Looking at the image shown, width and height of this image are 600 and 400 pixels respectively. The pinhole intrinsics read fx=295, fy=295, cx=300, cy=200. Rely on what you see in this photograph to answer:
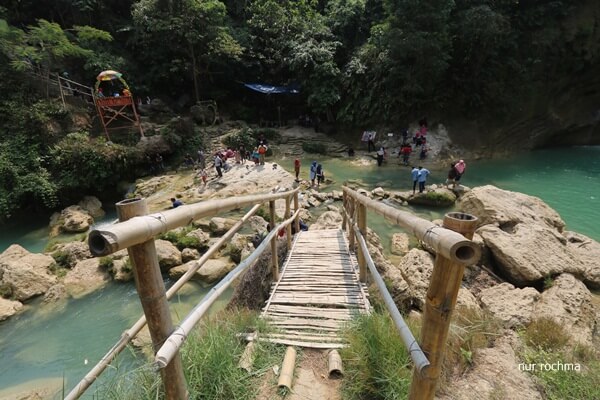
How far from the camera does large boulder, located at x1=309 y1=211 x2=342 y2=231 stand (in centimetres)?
868

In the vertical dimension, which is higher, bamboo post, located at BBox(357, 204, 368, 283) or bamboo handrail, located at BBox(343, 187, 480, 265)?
bamboo handrail, located at BBox(343, 187, 480, 265)

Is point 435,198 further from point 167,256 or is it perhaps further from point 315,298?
point 167,256

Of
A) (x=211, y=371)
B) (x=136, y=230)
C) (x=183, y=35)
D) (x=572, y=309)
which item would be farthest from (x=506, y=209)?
(x=183, y=35)

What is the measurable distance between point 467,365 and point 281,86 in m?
20.7

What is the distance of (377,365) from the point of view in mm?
2143

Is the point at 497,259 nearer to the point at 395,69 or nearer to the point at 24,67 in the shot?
the point at 395,69

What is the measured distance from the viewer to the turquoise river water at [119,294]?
5625mm

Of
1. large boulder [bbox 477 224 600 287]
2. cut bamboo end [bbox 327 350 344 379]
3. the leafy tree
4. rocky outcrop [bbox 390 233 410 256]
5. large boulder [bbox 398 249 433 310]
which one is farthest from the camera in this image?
the leafy tree

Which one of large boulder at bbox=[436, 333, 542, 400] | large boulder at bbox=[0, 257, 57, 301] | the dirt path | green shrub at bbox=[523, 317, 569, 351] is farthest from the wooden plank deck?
large boulder at bbox=[0, 257, 57, 301]

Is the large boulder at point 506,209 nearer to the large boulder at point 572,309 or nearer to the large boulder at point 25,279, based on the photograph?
the large boulder at point 572,309

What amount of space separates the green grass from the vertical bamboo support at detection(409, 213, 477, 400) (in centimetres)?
120

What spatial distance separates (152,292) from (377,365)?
1660mm

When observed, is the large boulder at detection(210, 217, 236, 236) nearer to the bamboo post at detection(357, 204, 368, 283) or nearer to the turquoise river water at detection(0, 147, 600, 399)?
the turquoise river water at detection(0, 147, 600, 399)

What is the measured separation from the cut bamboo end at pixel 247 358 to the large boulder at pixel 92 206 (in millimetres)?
12562
